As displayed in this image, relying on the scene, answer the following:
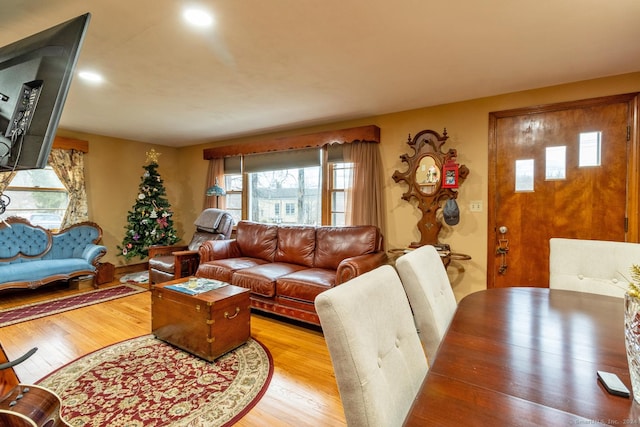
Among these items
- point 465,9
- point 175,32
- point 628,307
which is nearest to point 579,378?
point 628,307

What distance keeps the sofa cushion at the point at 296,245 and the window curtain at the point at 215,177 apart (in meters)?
1.98

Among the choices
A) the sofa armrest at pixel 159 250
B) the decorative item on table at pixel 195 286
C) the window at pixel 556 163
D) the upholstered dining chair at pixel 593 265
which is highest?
the window at pixel 556 163

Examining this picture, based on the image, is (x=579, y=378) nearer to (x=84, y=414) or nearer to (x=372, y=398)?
(x=372, y=398)

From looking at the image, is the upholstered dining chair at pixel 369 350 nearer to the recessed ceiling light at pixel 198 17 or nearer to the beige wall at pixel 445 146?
the recessed ceiling light at pixel 198 17

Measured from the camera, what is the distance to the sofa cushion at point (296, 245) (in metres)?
3.66

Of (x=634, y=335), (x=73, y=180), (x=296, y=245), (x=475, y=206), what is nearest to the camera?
(x=634, y=335)

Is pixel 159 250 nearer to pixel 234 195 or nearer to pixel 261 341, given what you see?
pixel 234 195

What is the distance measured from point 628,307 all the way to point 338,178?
11.7ft

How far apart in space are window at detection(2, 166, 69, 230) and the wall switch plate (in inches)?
226

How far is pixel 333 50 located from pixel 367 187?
6.12 ft

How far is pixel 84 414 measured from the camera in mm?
1721

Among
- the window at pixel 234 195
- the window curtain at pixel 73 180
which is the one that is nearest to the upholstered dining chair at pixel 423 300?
the window at pixel 234 195

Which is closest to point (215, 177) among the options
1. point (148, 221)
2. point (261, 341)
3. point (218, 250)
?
point (148, 221)

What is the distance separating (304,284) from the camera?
9.48ft
